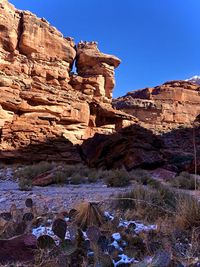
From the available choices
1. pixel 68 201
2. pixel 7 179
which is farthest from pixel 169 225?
pixel 7 179

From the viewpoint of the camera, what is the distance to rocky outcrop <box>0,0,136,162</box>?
23578 millimetres

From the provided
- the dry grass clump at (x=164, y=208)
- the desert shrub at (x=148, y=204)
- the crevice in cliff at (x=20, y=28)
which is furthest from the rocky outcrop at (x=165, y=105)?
the dry grass clump at (x=164, y=208)

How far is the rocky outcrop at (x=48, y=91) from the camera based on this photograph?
77.4ft

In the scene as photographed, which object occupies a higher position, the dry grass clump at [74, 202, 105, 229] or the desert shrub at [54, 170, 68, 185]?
the dry grass clump at [74, 202, 105, 229]

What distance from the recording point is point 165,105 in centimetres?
4653

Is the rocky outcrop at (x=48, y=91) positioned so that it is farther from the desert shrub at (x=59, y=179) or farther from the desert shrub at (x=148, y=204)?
the desert shrub at (x=148, y=204)

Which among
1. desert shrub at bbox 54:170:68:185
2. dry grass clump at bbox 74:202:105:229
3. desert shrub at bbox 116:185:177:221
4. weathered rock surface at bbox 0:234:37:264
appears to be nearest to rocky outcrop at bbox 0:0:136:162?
desert shrub at bbox 54:170:68:185

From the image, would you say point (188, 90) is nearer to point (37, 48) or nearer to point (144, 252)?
point (37, 48)

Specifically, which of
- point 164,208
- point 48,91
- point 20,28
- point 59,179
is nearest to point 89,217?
point 164,208

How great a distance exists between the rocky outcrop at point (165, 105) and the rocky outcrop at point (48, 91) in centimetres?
906

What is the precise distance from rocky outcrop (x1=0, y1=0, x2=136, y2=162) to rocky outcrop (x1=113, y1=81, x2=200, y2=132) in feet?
29.7

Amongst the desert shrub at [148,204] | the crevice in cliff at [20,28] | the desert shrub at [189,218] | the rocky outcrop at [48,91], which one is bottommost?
the desert shrub at [148,204]

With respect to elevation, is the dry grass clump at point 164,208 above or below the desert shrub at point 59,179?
above

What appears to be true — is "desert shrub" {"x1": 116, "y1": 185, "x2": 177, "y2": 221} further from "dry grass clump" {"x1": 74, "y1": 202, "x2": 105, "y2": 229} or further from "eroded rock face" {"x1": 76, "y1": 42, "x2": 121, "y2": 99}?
"eroded rock face" {"x1": 76, "y1": 42, "x2": 121, "y2": 99}
